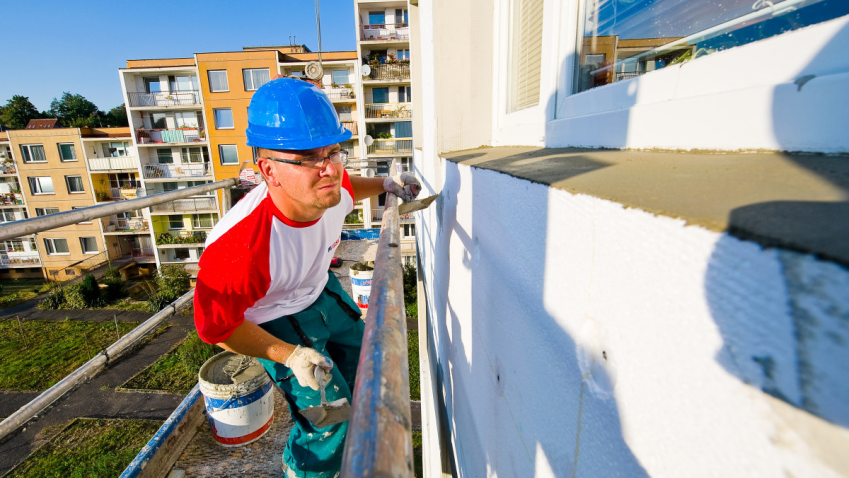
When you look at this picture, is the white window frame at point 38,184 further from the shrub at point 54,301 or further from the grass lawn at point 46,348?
the grass lawn at point 46,348

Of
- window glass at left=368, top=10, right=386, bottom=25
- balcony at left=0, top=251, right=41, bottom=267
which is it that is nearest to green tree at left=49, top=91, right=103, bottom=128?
balcony at left=0, top=251, right=41, bottom=267

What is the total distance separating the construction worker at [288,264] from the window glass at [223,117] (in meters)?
29.5

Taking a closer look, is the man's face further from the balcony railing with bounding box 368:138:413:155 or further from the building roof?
the building roof

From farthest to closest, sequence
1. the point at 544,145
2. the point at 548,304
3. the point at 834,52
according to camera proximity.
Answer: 1. the point at 544,145
2. the point at 548,304
3. the point at 834,52

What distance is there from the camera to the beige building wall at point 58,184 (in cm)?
2920

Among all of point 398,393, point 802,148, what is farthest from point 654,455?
point 802,148

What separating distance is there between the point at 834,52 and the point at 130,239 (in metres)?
41.1

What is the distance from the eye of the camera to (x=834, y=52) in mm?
578

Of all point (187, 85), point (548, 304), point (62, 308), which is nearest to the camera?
point (548, 304)

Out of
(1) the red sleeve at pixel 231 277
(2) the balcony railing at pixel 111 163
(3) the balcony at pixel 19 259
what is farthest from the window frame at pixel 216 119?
(1) the red sleeve at pixel 231 277

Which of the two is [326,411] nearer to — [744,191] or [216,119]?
[744,191]

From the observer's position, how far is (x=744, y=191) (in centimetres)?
45

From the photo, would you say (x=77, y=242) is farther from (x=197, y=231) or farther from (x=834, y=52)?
(x=834, y=52)

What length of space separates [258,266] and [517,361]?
1548mm
